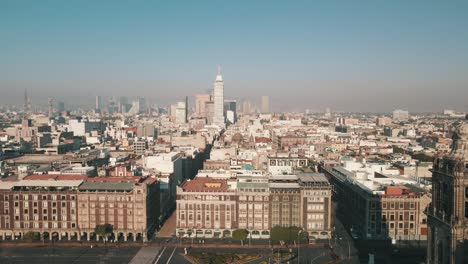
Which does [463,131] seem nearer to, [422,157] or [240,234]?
[240,234]

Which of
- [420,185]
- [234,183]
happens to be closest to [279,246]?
[234,183]

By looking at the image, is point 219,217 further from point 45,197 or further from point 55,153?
point 55,153

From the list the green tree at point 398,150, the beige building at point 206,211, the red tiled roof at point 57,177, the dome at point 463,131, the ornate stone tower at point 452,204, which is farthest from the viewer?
the green tree at point 398,150

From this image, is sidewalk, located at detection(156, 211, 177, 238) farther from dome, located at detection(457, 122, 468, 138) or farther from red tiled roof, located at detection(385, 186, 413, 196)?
dome, located at detection(457, 122, 468, 138)

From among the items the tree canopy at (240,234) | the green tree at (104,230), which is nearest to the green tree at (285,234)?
the tree canopy at (240,234)

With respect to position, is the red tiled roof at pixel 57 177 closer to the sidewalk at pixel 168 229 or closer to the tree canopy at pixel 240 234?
the sidewalk at pixel 168 229
